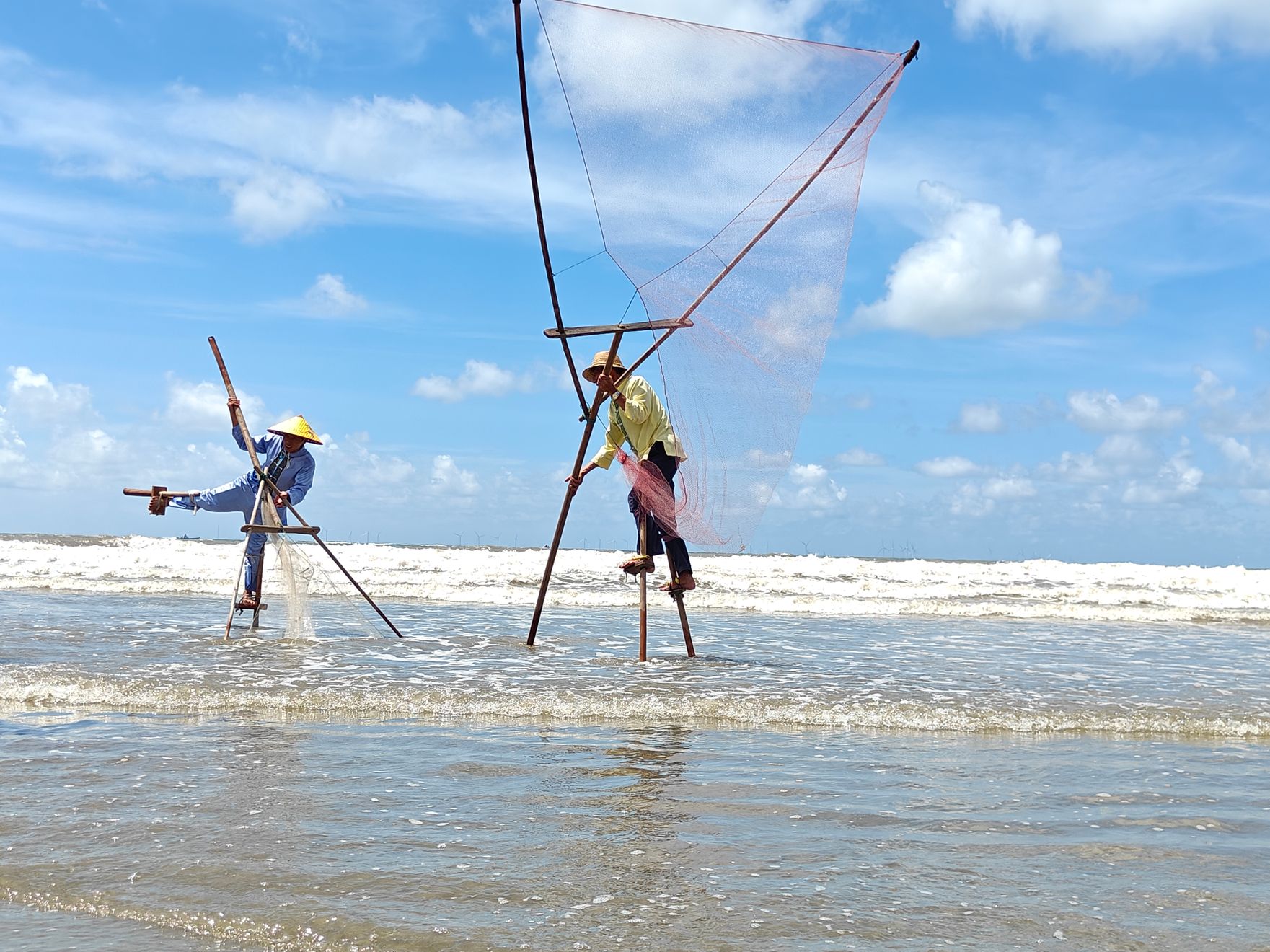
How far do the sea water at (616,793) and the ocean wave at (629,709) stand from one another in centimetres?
3

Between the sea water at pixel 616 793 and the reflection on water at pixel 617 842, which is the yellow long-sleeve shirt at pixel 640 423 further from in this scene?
the reflection on water at pixel 617 842

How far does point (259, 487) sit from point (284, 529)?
2.15ft

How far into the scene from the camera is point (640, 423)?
26.7ft

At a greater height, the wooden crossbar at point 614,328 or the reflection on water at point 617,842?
the wooden crossbar at point 614,328

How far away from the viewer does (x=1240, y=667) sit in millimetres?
9641

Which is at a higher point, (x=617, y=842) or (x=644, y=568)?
(x=644, y=568)

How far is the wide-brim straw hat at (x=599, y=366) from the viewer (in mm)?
7871

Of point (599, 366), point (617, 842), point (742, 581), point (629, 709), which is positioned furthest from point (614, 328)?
point (742, 581)

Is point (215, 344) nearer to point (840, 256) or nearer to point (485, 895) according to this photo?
point (840, 256)

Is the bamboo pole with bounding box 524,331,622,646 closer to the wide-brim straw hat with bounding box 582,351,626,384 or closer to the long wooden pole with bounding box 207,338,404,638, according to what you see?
the wide-brim straw hat with bounding box 582,351,626,384

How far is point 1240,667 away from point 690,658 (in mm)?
5272

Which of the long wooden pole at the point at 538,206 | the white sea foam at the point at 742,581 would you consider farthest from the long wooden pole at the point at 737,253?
the white sea foam at the point at 742,581

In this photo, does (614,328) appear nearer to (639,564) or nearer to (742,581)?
(639,564)

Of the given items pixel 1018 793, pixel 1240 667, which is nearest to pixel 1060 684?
pixel 1240 667
